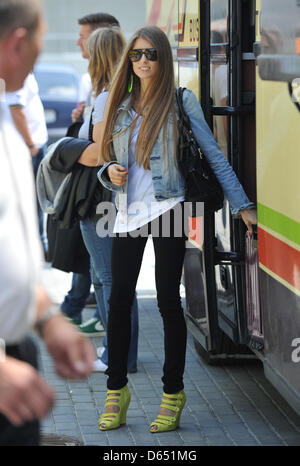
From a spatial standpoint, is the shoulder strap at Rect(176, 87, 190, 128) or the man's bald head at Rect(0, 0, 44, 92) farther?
the shoulder strap at Rect(176, 87, 190, 128)

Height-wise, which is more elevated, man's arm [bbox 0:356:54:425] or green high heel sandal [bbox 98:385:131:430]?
man's arm [bbox 0:356:54:425]

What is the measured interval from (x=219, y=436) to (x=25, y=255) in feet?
8.60

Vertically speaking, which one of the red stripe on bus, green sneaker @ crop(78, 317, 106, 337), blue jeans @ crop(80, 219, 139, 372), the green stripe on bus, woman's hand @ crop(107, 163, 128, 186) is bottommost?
green sneaker @ crop(78, 317, 106, 337)

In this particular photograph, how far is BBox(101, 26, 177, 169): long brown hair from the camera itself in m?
4.07

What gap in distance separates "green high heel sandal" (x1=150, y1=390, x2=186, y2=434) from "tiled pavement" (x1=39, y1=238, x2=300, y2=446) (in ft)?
0.11

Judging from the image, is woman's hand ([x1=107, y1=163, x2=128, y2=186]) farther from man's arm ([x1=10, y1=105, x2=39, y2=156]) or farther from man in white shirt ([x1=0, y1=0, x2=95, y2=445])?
man's arm ([x1=10, y1=105, x2=39, y2=156])

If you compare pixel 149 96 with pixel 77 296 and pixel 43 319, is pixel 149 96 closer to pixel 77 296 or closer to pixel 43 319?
pixel 43 319

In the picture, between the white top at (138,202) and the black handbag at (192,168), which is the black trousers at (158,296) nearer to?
the white top at (138,202)

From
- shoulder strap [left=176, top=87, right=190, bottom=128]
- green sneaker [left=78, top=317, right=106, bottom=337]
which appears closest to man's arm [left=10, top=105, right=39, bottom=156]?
green sneaker [left=78, top=317, right=106, bottom=337]

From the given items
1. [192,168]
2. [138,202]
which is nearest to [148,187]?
[138,202]

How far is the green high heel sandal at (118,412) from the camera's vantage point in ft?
14.2

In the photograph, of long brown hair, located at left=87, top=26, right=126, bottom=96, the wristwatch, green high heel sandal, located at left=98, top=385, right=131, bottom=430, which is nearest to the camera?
the wristwatch

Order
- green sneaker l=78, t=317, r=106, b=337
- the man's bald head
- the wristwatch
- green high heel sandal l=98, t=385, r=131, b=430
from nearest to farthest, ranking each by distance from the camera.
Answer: the man's bald head
the wristwatch
green high heel sandal l=98, t=385, r=131, b=430
green sneaker l=78, t=317, r=106, b=337

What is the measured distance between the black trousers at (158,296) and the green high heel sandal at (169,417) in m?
0.03
